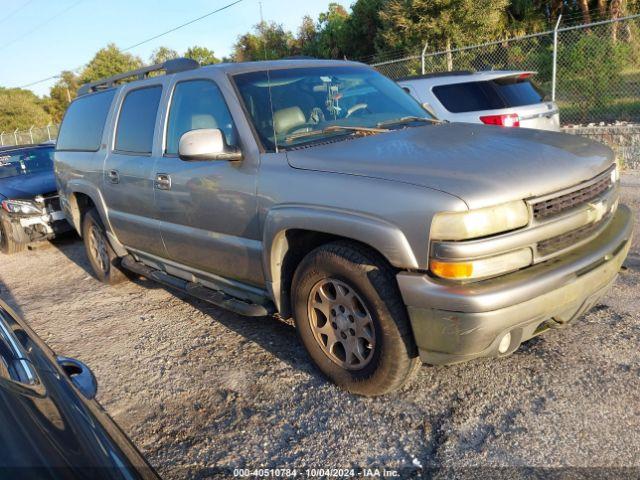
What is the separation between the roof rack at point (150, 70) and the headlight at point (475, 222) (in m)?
2.72

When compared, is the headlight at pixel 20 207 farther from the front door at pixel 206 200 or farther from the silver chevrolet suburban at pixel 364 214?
the front door at pixel 206 200

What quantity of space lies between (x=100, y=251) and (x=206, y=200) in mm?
2712

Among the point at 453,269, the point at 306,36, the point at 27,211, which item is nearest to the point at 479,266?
the point at 453,269

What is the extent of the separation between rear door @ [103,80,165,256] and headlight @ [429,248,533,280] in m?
2.62

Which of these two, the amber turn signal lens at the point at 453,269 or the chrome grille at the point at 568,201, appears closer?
the amber turn signal lens at the point at 453,269

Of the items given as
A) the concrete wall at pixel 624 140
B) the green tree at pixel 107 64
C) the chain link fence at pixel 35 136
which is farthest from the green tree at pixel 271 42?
the concrete wall at pixel 624 140

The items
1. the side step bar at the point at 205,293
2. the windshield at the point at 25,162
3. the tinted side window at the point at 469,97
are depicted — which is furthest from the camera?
the windshield at the point at 25,162

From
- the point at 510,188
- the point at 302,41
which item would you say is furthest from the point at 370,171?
the point at 302,41

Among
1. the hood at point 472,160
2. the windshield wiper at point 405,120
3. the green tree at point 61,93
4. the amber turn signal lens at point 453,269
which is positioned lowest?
the amber turn signal lens at point 453,269

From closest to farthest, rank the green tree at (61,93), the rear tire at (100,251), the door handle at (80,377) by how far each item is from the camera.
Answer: the door handle at (80,377), the rear tire at (100,251), the green tree at (61,93)

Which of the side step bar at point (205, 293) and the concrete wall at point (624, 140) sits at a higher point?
the side step bar at point (205, 293)

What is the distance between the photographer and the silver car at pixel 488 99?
273 inches

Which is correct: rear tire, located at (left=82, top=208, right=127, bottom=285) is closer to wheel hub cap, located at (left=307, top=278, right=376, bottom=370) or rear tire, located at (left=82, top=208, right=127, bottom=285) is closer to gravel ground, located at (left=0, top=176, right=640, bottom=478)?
gravel ground, located at (left=0, top=176, right=640, bottom=478)

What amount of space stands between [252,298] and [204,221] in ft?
2.10
